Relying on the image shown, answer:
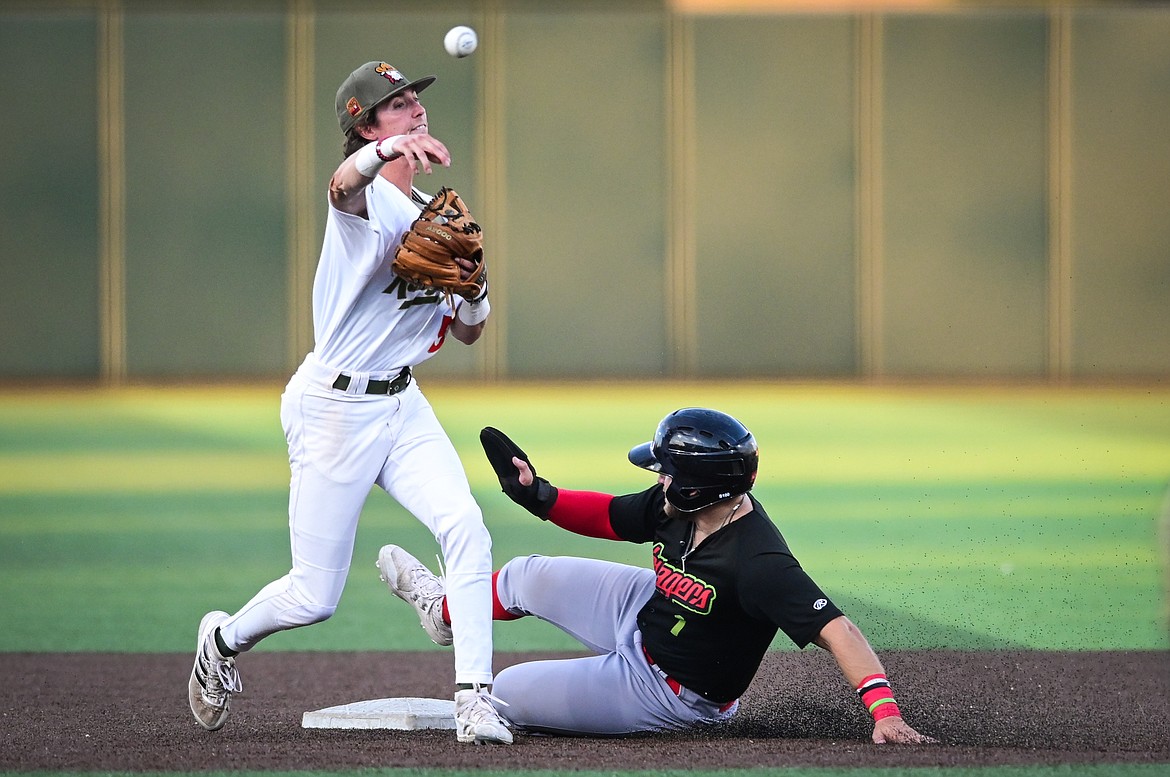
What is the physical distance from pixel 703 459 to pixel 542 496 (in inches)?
25.6

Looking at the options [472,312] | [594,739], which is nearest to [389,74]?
[472,312]

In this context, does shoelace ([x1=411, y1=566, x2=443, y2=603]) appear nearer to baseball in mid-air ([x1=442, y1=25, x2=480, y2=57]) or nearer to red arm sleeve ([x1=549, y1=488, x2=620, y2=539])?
red arm sleeve ([x1=549, y1=488, x2=620, y2=539])

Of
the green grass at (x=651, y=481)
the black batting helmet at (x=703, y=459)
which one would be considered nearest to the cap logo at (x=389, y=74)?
the black batting helmet at (x=703, y=459)

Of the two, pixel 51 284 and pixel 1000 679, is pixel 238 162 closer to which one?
pixel 51 284

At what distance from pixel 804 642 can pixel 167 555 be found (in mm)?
5579

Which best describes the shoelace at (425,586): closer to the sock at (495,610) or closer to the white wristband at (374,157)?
the sock at (495,610)

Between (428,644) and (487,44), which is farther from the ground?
(487,44)

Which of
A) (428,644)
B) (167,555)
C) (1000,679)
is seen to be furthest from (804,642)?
(167,555)

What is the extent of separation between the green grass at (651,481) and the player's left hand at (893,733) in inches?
62.2

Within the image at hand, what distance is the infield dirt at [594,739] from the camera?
3.83m

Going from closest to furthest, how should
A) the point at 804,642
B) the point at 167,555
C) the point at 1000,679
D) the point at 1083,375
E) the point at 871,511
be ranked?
the point at 804,642, the point at 1000,679, the point at 167,555, the point at 871,511, the point at 1083,375

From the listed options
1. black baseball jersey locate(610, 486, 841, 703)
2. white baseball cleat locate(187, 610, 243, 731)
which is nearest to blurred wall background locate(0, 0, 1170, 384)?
white baseball cleat locate(187, 610, 243, 731)

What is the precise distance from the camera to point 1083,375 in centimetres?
1869

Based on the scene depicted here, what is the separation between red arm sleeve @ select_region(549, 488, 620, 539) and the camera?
15.1 feet
